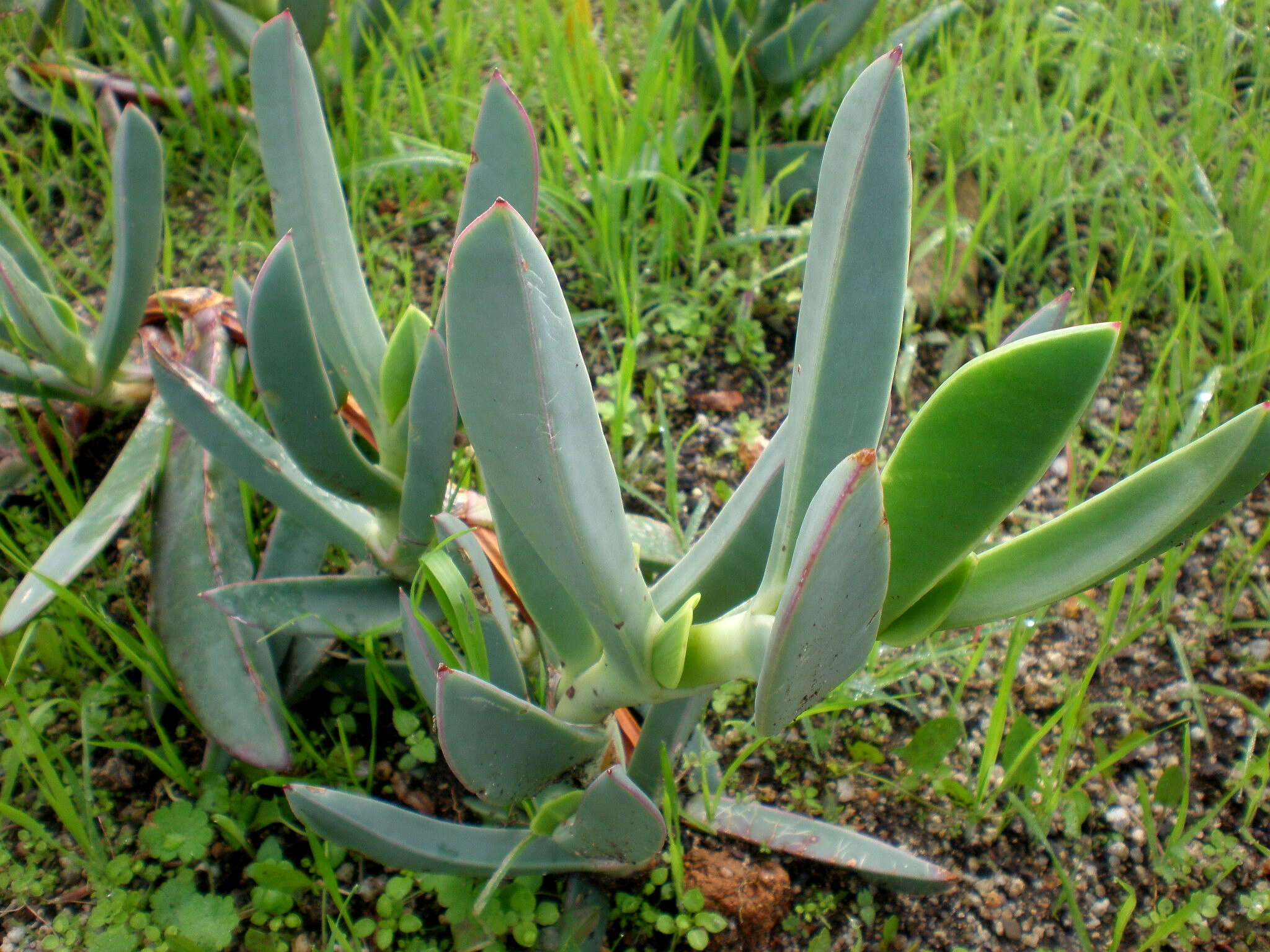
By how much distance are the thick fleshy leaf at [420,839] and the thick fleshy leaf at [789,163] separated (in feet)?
4.21

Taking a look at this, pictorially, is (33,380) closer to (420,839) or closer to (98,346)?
(98,346)

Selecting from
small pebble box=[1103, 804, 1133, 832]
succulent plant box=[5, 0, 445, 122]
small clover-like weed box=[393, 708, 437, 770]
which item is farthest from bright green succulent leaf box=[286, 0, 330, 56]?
small pebble box=[1103, 804, 1133, 832]

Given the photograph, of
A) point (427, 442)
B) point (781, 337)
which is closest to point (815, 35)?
point (781, 337)

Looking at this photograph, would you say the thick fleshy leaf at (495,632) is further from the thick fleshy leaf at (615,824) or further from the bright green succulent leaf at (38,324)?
the bright green succulent leaf at (38,324)

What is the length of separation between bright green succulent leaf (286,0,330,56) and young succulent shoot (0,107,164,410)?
63 cm

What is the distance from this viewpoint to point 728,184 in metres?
1.96

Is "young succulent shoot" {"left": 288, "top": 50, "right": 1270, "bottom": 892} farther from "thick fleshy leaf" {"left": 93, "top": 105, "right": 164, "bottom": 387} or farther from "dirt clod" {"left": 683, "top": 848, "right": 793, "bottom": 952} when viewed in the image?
"thick fleshy leaf" {"left": 93, "top": 105, "right": 164, "bottom": 387}

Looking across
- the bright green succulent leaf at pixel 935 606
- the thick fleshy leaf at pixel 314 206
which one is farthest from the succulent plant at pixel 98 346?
the bright green succulent leaf at pixel 935 606

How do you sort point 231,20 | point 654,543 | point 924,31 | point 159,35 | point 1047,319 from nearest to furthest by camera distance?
point 1047,319 → point 654,543 → point 231,20 → point 159,35 → point 924,31

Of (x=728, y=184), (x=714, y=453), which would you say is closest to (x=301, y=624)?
(x=714, y=453)

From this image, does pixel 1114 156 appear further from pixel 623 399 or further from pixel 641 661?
pixel 641 661

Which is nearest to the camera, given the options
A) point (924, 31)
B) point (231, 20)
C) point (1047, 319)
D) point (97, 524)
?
point (1047, 319)

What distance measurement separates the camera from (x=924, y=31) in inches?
77.5

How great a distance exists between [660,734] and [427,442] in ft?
1.21
